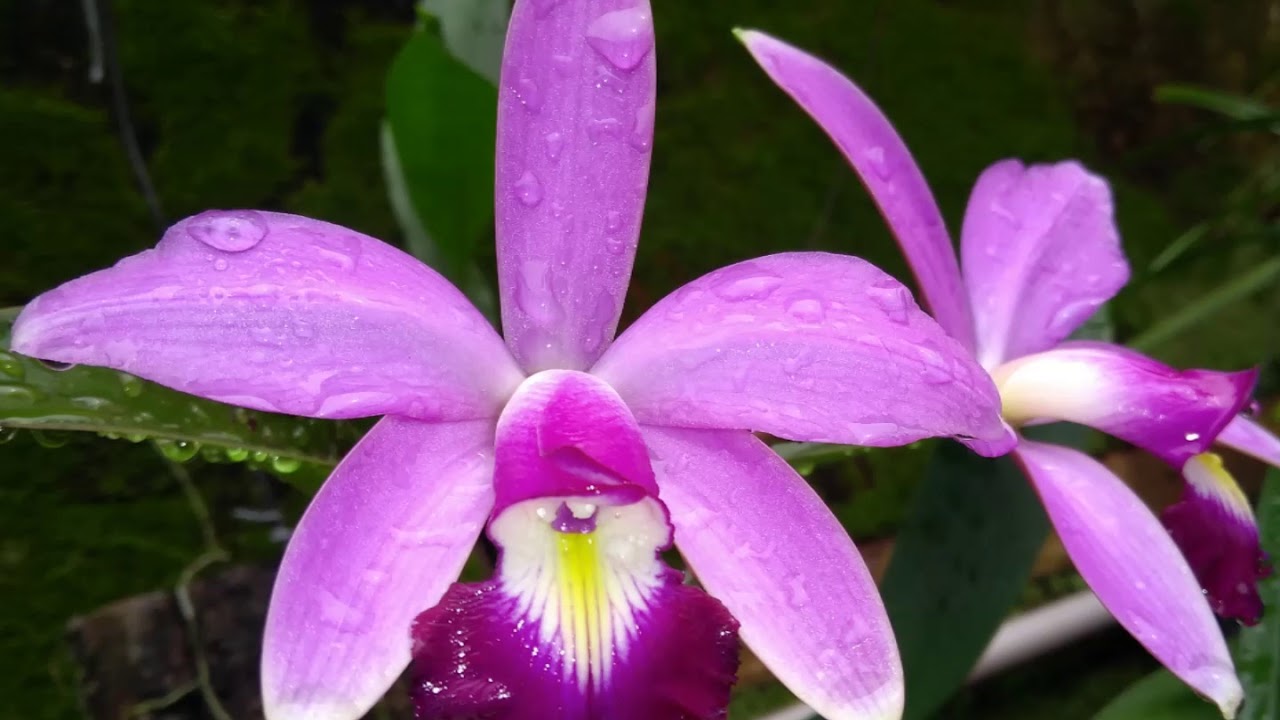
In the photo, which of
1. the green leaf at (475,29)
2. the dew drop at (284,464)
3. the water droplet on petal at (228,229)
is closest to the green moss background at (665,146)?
the green leaf at (475,29)

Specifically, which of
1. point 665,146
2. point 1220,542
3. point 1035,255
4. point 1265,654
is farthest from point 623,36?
point 665,146

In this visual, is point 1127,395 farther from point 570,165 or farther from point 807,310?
point 570,165

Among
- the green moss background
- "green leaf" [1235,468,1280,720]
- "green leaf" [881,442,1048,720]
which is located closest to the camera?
"green leaf" [1235,468,1280,720]

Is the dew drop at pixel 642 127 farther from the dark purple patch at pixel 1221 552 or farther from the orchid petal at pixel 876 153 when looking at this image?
the dark purple patch at pixel 1221 552

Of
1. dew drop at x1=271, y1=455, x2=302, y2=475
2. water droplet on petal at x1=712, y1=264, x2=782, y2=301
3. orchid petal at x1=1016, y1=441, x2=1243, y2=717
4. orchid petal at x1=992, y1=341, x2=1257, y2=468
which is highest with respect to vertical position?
water droplet on petal at x1=712, y1=264, x2=782, y2=301

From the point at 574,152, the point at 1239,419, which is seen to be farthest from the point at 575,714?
the point at 1239,419

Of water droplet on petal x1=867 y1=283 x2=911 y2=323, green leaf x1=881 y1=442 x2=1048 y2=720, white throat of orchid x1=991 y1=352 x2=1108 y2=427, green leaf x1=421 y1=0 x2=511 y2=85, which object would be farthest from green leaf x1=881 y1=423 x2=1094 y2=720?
green leaf x1=421 y1=0 x2=511 y2=85

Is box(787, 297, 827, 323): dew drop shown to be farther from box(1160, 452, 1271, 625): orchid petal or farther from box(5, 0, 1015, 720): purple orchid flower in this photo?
box(1160, 452, 1271, 625): orchid petal
